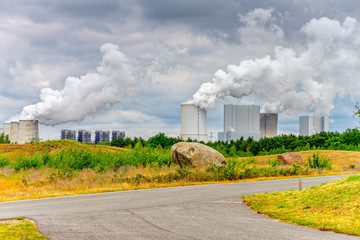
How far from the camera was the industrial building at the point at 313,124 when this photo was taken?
8729cm

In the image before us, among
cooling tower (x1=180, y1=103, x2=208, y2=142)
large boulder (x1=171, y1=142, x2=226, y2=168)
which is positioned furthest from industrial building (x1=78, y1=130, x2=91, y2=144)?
large boulder (x1=171, y1=142, x2=226, y2=168)

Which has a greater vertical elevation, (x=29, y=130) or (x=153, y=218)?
(x=29, y=130)

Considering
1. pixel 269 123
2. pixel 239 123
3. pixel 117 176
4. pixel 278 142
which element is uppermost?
pixel 269 123

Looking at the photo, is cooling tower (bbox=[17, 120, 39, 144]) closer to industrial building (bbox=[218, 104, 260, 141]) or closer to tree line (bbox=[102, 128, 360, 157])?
tree line (bbox=[102, 128, 360, 157])

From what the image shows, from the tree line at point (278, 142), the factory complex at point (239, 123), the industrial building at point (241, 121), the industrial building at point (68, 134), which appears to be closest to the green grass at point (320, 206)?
the factory complex at point (239, 123)

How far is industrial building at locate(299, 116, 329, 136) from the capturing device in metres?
87.3

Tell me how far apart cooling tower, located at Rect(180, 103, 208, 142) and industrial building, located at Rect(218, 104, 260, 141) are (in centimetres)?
1632

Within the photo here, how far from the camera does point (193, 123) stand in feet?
172

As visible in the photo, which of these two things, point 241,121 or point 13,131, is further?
point 241,121

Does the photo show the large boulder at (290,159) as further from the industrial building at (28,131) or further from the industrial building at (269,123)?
the industrial building at (269,123)

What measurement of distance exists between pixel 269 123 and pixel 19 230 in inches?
3046

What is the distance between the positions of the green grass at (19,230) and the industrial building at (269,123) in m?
74.9

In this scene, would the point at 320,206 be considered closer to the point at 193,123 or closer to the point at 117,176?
the point at 117,176

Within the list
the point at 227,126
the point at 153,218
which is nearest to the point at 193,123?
the point at 227,126
